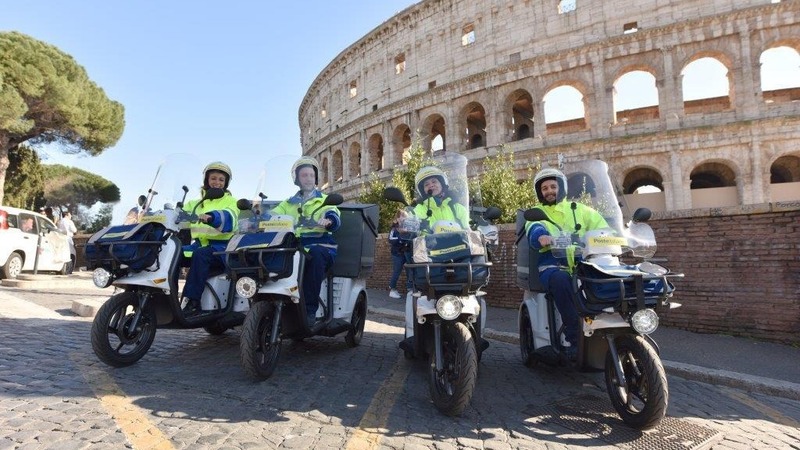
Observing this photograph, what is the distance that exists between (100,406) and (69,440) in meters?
0.56

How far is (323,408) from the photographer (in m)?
3.11

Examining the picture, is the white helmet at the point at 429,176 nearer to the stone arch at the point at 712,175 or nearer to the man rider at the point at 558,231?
the man rider at the point at 558,231

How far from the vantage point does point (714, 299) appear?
6.16m

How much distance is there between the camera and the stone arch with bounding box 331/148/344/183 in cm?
3788

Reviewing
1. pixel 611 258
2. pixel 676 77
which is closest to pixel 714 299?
pixel 611 258

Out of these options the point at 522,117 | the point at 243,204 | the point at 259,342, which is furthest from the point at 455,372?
the point at 522,117

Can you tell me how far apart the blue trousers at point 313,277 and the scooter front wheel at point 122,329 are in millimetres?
1357

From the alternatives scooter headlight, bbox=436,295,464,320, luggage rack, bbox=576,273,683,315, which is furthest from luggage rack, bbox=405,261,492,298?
luggage rack, bbox=576,273,683,315

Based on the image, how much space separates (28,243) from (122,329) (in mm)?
11448

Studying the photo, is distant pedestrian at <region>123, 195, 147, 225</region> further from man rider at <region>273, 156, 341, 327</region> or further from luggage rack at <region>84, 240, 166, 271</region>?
man rider at <region>273, 156, 341, 327</region>

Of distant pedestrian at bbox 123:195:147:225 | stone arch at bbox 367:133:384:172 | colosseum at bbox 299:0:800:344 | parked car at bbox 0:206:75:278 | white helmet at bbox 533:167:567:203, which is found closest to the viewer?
white helmet at bbox 533:167:567:203


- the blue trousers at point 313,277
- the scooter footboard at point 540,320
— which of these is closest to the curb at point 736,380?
the scooter footboard at point 540,320

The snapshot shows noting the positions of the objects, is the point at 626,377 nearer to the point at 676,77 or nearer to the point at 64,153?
the point at 676,77

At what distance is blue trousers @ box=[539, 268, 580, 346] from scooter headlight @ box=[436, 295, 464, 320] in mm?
963
